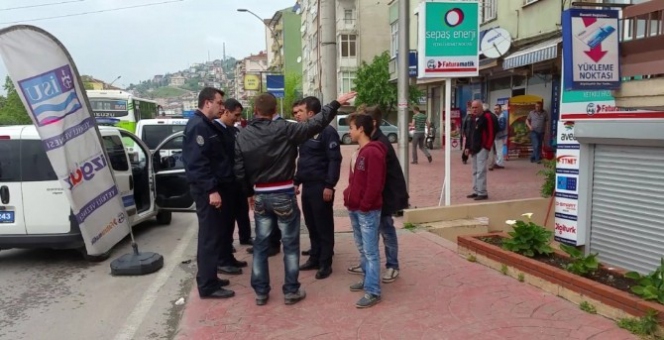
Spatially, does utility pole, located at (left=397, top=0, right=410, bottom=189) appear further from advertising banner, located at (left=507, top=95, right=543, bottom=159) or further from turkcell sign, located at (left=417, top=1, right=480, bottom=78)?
advertising banner, located at (left=507, top=95, right=543, bottom=159)

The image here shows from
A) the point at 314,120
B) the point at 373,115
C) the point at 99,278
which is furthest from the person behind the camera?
the point at 99,278

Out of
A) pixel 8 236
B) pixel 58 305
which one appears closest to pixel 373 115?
pixel 58 305

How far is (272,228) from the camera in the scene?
15.1 feet

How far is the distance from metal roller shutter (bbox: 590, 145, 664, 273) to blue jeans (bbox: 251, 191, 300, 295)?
309 cm

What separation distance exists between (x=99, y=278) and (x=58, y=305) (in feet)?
2.63

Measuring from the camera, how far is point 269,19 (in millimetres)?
93688

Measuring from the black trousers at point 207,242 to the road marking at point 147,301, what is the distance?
1.84ft

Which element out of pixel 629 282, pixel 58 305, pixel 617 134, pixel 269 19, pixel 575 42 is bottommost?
pixel 58 305

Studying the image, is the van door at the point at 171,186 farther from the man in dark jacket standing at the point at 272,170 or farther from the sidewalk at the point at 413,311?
the man in dark jacket standing at the point at 272,170

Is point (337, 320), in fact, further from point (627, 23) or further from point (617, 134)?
point (627, 23)

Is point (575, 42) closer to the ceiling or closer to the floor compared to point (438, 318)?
closer to the ceiling

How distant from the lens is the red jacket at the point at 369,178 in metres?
4.29

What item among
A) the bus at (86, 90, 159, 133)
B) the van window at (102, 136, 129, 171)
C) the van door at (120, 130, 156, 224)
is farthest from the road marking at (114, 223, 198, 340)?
the bus at (86, 90, 159, 133)

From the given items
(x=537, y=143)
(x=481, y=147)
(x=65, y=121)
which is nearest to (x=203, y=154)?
(x=65, y=121)
